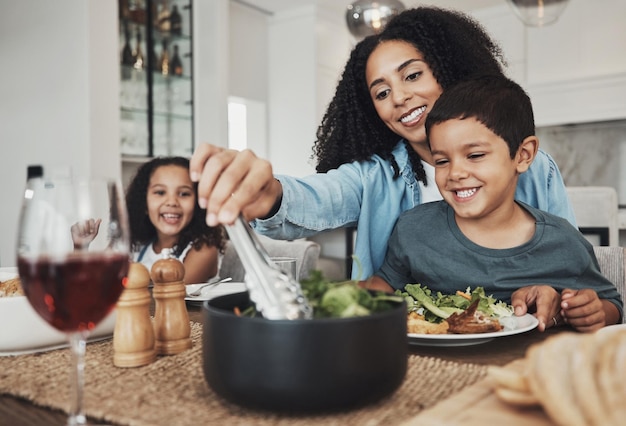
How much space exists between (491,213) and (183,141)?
329cm

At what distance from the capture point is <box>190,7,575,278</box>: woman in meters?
1.52

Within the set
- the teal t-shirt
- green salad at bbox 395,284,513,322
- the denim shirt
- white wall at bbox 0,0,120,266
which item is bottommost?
green salad at bbox 395,284,513,322

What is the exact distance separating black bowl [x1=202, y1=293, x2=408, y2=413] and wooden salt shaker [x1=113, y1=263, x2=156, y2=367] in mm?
211

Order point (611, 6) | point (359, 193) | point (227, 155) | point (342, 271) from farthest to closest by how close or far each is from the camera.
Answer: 1. point (611, 6)
2. point (342, 271)
3. point (359, 193)
4. point (227, 155)

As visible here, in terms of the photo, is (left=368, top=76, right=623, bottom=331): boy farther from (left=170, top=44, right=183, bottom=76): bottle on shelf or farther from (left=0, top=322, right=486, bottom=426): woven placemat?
(left=170, top=44, right=183, bottom=76): bottle on shelf

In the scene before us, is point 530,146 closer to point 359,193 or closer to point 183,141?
point 359,193

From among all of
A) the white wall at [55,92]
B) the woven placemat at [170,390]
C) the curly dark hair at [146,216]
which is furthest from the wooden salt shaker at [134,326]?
the white wall at [55,92]

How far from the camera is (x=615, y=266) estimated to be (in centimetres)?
133

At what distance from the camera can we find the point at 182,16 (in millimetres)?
4270

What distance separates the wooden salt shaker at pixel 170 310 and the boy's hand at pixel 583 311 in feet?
2.05

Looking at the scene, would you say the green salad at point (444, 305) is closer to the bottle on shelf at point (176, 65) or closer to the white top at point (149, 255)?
the white top at point (149, 255)

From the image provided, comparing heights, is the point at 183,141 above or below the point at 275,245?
above

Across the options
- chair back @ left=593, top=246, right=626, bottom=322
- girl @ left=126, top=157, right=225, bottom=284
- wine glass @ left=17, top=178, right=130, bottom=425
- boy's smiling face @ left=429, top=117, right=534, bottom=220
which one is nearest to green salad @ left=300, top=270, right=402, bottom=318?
wine glass @ left=17, top=178, right=130, bottom=425

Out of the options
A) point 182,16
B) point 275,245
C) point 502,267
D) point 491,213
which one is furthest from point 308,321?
point 182,16
